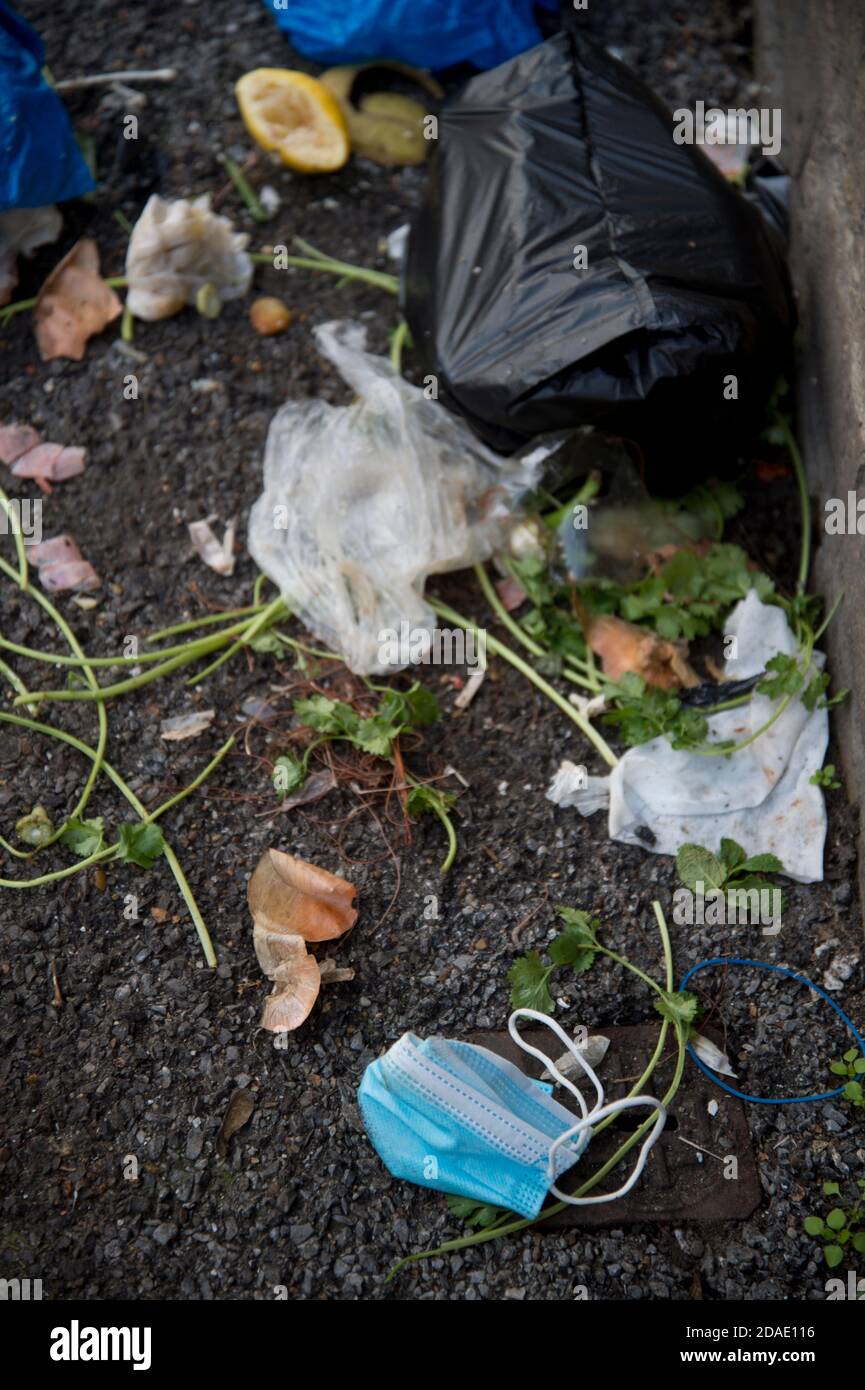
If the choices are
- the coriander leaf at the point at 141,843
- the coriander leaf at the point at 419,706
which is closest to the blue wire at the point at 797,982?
the coriander leaf at the point at 419,706

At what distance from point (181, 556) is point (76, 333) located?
0.71m

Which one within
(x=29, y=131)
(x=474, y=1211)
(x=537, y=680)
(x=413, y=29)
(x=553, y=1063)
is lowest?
(x=474, y=1211)

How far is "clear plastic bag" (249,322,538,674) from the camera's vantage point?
8.26 feet

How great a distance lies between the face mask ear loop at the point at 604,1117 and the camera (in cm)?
192

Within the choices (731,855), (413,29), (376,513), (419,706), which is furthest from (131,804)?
(413,29)

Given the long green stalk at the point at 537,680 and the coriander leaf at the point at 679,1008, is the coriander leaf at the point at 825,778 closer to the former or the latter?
the long green stalk at the point at 537,680

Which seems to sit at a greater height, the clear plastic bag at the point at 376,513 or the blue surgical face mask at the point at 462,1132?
the clear plastic bag at the point at 376,513

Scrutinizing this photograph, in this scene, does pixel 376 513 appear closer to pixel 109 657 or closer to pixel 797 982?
pixel 109 657

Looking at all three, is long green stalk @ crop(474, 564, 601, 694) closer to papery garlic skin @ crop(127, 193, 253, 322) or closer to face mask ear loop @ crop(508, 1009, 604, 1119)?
face mask ear loop @ crop(508, 1009, 604, 1119)

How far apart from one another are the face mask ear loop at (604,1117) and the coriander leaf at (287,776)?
0.84 meters

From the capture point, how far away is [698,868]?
7.33 ft

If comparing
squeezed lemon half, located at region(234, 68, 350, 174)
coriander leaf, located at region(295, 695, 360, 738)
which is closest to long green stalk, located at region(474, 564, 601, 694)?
coriander leaf, located at region(295, 695, 360, 738)

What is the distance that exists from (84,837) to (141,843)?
0.12m

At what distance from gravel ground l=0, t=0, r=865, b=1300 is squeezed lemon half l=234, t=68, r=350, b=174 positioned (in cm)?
58
